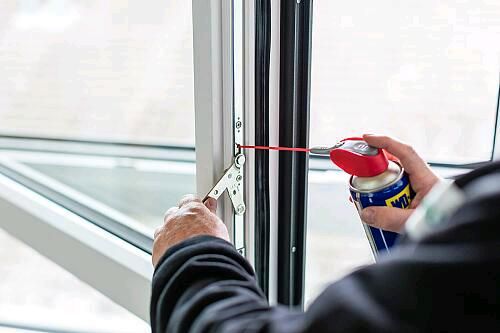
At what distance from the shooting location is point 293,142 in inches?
44.6

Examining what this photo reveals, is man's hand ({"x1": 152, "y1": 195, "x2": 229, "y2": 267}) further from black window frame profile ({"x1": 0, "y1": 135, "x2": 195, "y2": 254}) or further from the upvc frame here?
black window frame profile ({"x1": 0, "y1": 135, "x2": 195, "y2": 254})

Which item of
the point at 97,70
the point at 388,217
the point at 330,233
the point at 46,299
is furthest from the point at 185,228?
the point at 46,299

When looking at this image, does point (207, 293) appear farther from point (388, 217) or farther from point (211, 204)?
point (211, 204)

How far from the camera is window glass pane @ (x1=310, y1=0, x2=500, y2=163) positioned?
1009 mm

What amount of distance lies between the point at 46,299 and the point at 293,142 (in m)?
1.09

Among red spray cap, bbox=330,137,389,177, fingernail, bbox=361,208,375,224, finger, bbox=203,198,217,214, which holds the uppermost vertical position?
red spray cap, bbox=330,137,389,177

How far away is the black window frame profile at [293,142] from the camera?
108 cm

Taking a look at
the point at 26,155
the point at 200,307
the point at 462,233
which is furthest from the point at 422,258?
the point at 26,155

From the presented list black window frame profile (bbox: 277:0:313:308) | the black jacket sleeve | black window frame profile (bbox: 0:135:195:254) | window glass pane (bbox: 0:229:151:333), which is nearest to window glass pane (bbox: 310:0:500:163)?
black window frame profile (bbox: 277:0:313:308)

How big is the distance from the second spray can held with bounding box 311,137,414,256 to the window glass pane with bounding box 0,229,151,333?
106 cm

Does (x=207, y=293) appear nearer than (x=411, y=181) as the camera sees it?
Yes

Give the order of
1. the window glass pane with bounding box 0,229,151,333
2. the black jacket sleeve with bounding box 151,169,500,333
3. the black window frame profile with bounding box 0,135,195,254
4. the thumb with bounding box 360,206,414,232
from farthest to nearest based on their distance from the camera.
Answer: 1. the window glass pane with bounding box 0,229,151,333
2. the black window frame profile with bounding box 0,135,195,254
3. the thumb with bounding box 360,206,414,232
4. the black jacket sleeve with bounding box 151,169,500,333

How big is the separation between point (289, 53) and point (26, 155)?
0.91 meters

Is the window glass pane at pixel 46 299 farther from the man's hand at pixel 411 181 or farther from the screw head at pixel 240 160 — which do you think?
the man's hand at pixel 411 181
